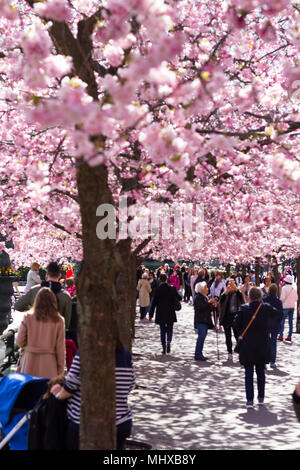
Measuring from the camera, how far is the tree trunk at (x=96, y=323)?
5512 millimetres

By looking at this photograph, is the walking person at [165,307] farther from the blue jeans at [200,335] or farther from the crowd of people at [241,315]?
the blue jeans at [200,335]

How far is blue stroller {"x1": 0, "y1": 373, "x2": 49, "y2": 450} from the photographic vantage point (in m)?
6.51

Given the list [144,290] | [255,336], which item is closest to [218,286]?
[144,290]

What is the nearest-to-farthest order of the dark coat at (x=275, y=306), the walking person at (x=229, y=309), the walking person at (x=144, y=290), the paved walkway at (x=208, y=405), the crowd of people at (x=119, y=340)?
the crowd of people at (x=119, y=340), the paved walkway at (x=208, y=405), the dark coat at (x=275, y=306), the walking person at (x=229, y=309), the walking person at (x=144, y=290)

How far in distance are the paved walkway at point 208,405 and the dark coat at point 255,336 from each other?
793 mm

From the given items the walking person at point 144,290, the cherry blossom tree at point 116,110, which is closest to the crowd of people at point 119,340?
the cherry blossom tree at point 116,110

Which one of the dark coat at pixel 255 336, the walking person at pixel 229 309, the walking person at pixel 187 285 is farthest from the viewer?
the walking person at pixel 187 285

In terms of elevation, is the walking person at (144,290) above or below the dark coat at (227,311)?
above

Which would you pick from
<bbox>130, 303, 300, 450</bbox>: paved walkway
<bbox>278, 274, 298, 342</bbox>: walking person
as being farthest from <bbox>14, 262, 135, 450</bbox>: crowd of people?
<bbox>278, 274, 298, 342</bbox>: walking person

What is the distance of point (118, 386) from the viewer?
602cm
